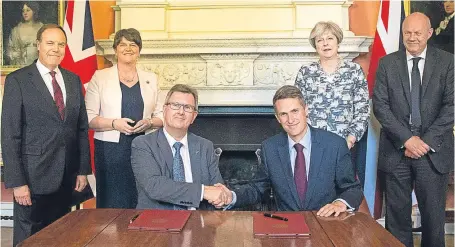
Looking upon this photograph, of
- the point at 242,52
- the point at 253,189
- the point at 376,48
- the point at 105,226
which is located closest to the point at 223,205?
the point at 253,189

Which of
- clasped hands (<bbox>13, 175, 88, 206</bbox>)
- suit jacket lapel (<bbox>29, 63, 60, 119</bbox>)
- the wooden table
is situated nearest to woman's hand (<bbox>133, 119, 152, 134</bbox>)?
suit jacket lapel (<bbox>29, 63, 60, 119</bbox>)

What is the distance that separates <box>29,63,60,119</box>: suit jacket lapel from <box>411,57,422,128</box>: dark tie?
81.8 inches

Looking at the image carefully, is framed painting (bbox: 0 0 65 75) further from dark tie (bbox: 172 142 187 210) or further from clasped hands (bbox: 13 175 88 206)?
dark tie (bbox: 172 142 187 210)

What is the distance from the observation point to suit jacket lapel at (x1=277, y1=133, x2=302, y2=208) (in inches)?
86.0

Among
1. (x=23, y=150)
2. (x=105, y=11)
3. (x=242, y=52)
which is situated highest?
(x=105, y=11)

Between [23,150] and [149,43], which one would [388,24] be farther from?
[23,150]

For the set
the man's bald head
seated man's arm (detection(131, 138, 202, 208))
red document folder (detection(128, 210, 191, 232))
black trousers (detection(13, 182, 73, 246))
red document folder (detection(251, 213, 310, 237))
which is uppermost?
the man's bald head

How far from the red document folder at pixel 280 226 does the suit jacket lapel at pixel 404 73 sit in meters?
1.57

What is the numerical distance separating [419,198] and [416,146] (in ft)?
1.20

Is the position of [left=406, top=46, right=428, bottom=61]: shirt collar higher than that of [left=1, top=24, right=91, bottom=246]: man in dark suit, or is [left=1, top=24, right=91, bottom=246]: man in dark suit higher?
[left=406, top=46, right=428, bottom=61]: shirt collar

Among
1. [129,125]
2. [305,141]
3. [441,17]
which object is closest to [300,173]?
[305,141]

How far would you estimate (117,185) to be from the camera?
10.4ft

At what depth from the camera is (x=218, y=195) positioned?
212 cm

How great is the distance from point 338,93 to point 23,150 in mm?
1784
